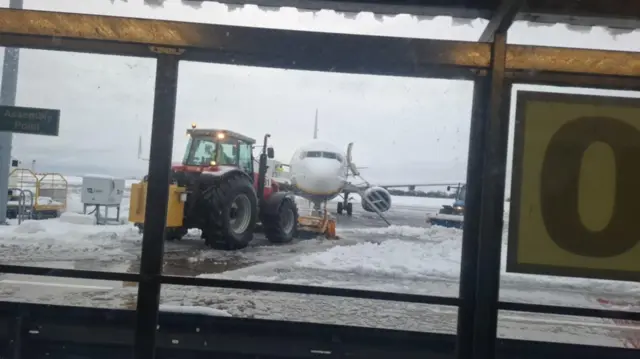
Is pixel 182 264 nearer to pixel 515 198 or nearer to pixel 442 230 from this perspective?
pixel 515 198

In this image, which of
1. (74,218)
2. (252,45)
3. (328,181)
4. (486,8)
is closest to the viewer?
(252,45)

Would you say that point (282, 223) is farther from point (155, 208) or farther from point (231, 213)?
point (155, 208)

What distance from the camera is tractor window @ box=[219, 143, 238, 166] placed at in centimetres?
1147

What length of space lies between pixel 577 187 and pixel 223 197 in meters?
7.99

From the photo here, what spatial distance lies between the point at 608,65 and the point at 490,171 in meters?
0.79

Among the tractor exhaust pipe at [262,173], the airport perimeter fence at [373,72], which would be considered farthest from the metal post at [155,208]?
the tractor exhaust pipe at [262,173]

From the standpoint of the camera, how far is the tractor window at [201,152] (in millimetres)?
11308

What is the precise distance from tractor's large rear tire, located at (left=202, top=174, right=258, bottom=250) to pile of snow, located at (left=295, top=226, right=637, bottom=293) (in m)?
1.36

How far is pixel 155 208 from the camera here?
2732mm

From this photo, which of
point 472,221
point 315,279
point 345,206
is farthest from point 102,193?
point 345,206

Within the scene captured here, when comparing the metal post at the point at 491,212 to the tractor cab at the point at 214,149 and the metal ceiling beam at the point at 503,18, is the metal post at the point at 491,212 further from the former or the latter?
the tractor cab at the point at 214,149

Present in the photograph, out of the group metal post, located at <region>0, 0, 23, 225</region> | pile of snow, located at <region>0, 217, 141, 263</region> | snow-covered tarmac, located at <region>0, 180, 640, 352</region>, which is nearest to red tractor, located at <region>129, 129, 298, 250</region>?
snow-covered tarmac, located at <region>0, 180, 640, 352</region>

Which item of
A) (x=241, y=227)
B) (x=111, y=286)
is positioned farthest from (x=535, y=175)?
(x=241, y=227)

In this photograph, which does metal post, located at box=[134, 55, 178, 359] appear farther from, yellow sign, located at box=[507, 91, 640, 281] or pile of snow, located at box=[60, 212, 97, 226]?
pile of snow, located at box=[60, 212, 97, 226]
